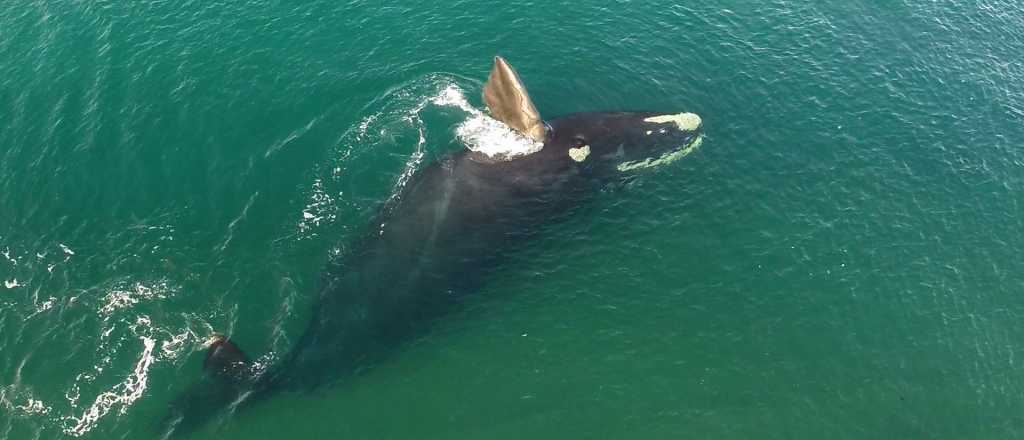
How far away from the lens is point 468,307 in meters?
55.9

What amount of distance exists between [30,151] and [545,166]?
160ft

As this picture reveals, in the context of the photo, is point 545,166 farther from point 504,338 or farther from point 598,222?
point 504,338

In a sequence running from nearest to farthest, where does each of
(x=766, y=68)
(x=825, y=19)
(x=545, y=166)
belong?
(x=545, y=166) < (x=766, y=68) < (x=825, y=19)

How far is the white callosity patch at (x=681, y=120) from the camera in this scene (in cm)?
6850

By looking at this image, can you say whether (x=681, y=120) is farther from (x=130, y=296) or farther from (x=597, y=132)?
(x=130, y=296)

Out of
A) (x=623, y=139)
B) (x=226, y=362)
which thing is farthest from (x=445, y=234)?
(x=623, y=139)

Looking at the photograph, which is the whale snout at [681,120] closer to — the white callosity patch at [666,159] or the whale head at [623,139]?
the whale head at [623,139]

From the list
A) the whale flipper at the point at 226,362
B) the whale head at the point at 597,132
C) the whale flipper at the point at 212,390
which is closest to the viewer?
the whale flipper at the point at 212,390

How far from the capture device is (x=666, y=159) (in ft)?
218

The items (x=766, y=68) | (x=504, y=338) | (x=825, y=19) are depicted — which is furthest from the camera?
(x=825, y=19)

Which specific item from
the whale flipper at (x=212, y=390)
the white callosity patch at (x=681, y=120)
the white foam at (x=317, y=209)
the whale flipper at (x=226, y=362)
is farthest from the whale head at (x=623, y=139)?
the whale flipper at (x=212, y=390)

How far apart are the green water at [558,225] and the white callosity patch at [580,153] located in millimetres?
4916

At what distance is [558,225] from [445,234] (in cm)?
987

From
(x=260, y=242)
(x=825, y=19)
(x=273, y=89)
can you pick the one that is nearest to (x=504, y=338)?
(x=260, y=242)
